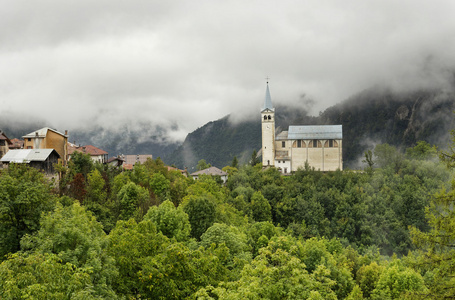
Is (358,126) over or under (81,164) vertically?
over

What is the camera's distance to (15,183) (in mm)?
26953

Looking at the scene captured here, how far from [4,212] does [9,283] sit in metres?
11.8

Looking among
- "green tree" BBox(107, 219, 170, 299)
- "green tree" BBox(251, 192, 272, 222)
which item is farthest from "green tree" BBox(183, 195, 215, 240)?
"green tree" BBox(251, 192, 272, 222)

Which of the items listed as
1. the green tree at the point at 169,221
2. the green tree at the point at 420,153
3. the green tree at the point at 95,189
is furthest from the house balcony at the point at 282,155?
the green tree at the point at 169,221

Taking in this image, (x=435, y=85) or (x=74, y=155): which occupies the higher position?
(x=435, y=85)

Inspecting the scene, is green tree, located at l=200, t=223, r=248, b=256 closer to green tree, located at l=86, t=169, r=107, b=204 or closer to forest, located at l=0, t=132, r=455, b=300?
forest, located at l=0, t=132, r=455, b=300

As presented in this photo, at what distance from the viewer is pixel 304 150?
9881 cm

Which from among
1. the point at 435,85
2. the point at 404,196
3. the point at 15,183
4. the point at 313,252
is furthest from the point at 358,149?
the point at 15,183

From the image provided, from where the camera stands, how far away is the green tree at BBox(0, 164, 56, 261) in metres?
24.8

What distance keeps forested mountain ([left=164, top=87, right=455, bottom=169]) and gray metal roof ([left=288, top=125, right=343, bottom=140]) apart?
27.5 m

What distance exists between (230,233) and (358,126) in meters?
115

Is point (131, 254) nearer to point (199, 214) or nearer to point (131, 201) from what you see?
point (199, 214)

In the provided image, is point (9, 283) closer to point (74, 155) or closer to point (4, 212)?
point (4, 212)

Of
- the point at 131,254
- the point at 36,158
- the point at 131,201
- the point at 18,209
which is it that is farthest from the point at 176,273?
the point at 36,158
